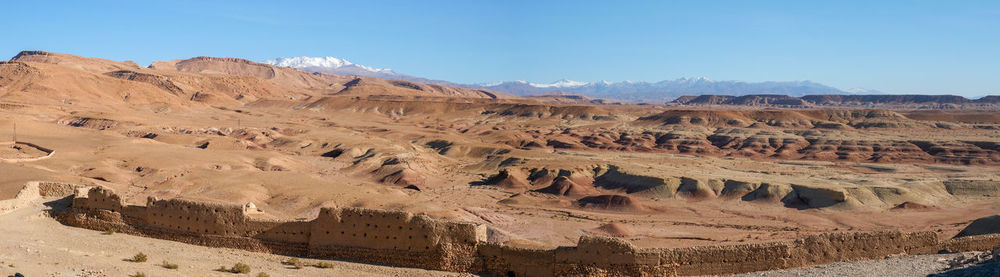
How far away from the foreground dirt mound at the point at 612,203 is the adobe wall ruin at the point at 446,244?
71.0 feet

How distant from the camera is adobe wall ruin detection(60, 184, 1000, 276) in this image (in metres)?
15.7

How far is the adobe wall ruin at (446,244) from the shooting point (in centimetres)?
1571

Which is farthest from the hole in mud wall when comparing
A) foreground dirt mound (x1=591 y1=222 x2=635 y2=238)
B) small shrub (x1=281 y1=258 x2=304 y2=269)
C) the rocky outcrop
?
the rocky outcrop

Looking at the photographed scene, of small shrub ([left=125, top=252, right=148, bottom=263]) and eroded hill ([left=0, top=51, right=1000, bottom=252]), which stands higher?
small shrub ([left=125, top=252, right=148, bottom=263])

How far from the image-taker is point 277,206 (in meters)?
31.1

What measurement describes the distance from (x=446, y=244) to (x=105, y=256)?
7.96 m

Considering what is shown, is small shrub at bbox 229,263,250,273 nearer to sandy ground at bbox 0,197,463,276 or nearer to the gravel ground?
sandy ground at bbox 0,197,463,276

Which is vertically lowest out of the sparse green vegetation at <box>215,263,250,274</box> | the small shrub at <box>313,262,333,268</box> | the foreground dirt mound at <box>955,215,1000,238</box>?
the foreground dirt mound at <box>955,215,1000,238</box>

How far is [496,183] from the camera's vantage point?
1881 inches

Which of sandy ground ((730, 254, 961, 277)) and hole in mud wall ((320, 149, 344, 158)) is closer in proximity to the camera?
sandy ground ((730, 254, 961, 277))

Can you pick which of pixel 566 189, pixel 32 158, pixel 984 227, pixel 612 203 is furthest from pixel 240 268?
pixel 566 189

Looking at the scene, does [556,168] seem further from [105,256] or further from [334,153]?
[105,256]

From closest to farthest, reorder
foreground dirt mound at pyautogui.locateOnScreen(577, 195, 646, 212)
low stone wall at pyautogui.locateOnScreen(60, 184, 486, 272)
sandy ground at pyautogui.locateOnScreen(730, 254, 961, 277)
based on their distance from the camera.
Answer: sandy ground at pyautogui.locateOnScreen(730, 254, 961, 277), low stone wall at pyautogui.locateOnScreen(60, 184, 486, 272), foreground dirt mound at pyautogui.locateOnScreen(577, 195, 646, 212)

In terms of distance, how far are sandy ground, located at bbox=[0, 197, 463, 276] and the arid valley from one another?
16cm
